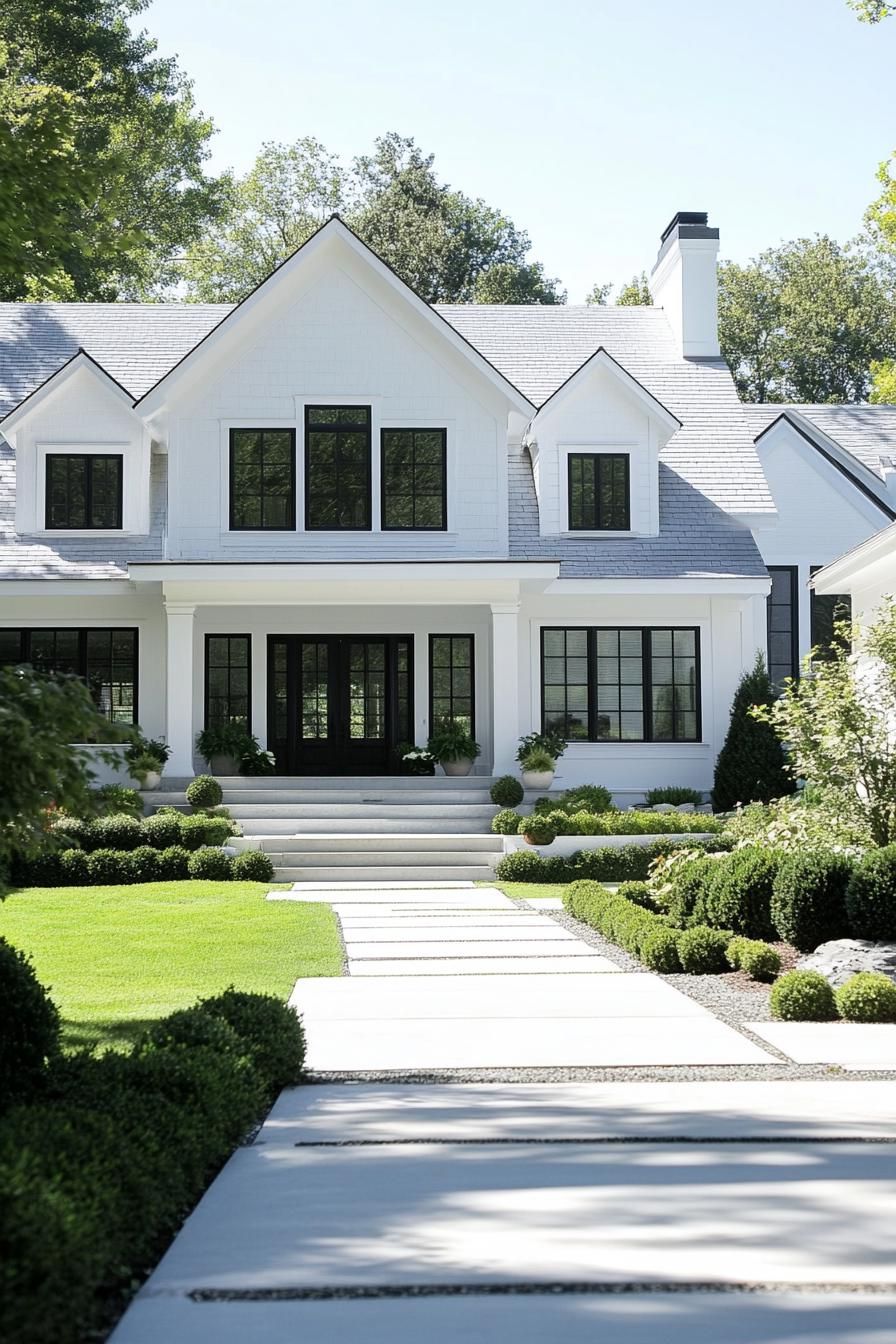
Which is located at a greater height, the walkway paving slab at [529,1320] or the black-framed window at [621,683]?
the black-framed window at [621,683]

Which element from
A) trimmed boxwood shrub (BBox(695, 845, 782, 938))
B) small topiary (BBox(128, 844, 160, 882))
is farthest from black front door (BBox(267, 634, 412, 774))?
trimmed boxwood shrub (BBox(695, 845, 782, 938))

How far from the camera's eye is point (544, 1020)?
8.23m

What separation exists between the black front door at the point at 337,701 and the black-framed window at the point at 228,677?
13.5 inches

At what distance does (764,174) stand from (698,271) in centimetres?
276

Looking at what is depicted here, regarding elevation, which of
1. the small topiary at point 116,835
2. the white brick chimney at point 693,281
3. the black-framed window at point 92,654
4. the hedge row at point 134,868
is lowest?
the hedge row at point 134,868

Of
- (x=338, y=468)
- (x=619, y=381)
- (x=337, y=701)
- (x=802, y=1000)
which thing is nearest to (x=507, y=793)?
(x=337, y=701)

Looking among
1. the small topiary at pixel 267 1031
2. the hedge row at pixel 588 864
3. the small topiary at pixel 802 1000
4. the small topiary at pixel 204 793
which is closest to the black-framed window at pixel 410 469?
the small topiary at pixel 204 793

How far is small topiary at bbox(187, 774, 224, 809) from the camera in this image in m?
18.7

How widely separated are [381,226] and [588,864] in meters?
32.8

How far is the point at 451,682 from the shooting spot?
867 inches

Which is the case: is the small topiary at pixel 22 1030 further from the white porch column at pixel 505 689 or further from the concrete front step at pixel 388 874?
the white porch column at pixel 505 689

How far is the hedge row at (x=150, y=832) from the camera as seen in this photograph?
54.9ft

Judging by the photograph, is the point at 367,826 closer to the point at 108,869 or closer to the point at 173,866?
the point at 173,866

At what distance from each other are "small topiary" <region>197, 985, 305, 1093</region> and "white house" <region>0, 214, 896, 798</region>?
13567mm
